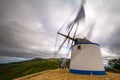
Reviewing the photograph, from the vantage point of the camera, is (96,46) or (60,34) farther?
(60,34)

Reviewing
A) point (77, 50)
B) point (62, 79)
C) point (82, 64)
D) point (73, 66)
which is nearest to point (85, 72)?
point (82, 64)

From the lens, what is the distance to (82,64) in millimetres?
21047

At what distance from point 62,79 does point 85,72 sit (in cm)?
701

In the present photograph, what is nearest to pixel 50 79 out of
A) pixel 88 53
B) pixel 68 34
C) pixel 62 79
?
pixel 62 79

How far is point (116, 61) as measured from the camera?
61.5m

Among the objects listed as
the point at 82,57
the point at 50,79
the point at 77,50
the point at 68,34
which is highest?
the point at 68,34

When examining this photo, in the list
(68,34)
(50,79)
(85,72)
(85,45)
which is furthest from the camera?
(68,34)

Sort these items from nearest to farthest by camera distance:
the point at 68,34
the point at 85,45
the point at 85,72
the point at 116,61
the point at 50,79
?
the point at 50,79 < the point at 85,72 < the point at 85,45 < the point at 68,34 < the point at 116,61

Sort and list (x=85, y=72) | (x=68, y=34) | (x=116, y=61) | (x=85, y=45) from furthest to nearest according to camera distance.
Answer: (x=116, y=61) → (x=68, y=34) → (x=85, y=45) → (x=85, y=72)

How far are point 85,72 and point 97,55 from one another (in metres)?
4.02

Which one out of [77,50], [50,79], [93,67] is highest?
[77,50]

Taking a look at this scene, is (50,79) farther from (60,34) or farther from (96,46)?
(60,34)

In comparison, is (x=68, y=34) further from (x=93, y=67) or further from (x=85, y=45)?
(x=93, y=67)

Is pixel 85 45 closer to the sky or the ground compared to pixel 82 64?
closer to the sky
